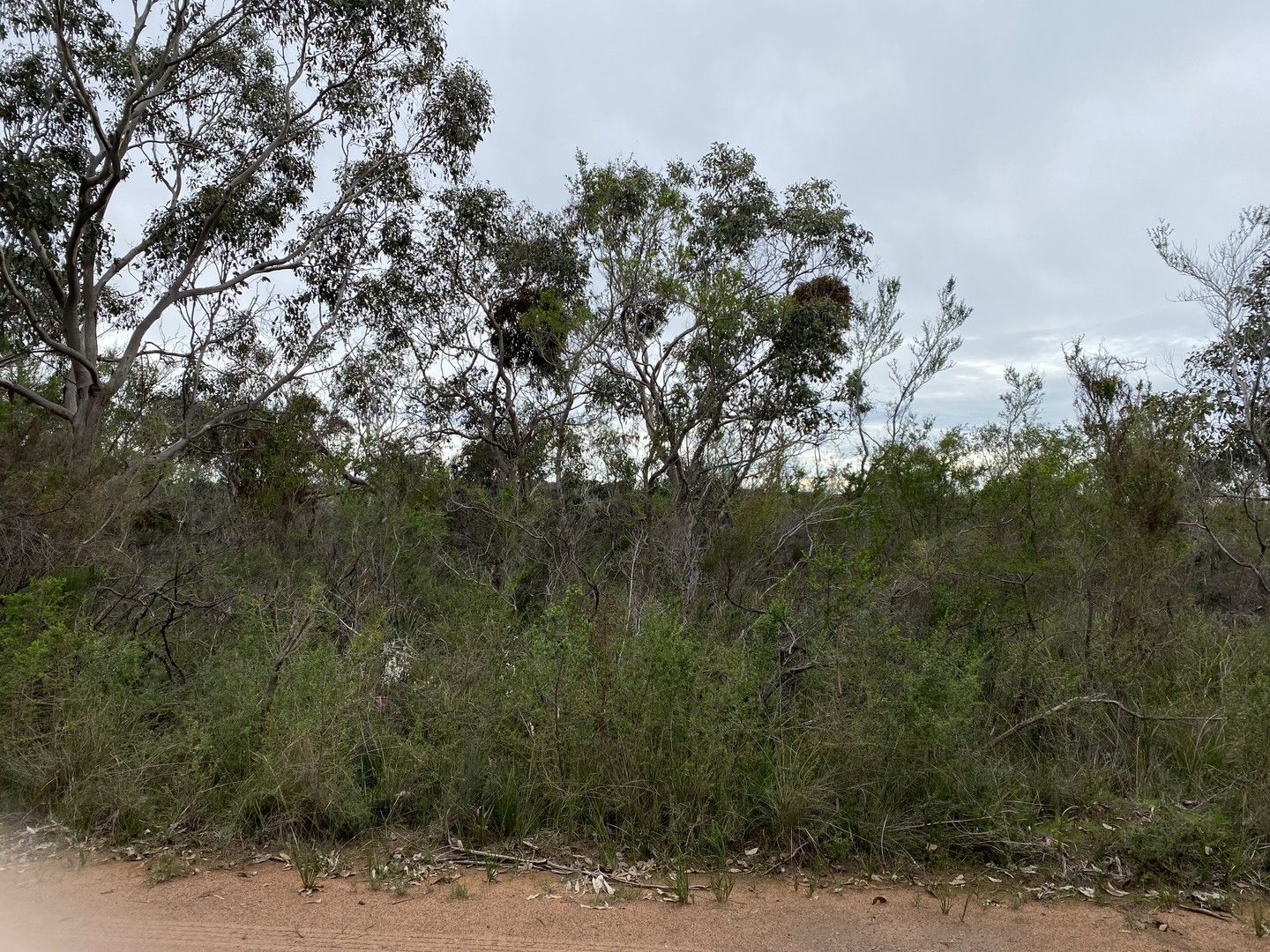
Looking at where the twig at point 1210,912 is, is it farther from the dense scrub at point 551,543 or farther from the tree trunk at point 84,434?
the tree trunk at point 84,434

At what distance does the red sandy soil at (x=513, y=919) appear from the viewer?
11.2 ft

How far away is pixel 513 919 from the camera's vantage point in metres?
3.63

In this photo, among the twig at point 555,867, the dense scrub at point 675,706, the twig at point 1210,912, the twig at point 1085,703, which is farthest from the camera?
the twig at point 1085,703

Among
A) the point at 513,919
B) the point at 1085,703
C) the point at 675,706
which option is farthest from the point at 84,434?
the point at 1085,703

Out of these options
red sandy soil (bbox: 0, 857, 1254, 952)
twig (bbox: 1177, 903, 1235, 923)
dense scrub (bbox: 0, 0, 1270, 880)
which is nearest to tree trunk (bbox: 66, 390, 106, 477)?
dense scrub (bbox: 0, 0, 1270, 880)

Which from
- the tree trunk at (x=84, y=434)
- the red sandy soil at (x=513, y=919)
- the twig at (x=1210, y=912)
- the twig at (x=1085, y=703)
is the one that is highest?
the tree trunk at (x=84, y=434)

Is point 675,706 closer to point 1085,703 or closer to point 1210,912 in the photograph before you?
point 1210,912

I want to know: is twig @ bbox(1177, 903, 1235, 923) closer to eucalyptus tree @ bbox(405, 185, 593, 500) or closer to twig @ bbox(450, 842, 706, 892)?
twig @ bbox(450, 842, 706, 892)

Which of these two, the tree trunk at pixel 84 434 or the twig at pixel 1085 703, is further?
the tree trunk at pixel 84 434

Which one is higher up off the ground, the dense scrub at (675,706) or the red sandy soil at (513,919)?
the dense scrub at (675,706)

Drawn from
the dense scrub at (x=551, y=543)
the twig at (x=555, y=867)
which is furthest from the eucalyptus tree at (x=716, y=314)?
the twig at (x=555, y=867)

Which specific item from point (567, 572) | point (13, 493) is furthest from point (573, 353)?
point (13, 493)

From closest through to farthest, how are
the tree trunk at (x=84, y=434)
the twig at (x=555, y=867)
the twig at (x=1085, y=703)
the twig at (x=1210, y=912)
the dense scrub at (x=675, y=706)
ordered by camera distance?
the twig at (x=1210, y=912) → the twig at (x=555, y=867) → the dense scrub at (x=675, y=706) → the twig at (x=1085, y=703) → the tree trunk at (x=84, y=434)

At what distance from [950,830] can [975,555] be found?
4.23m
